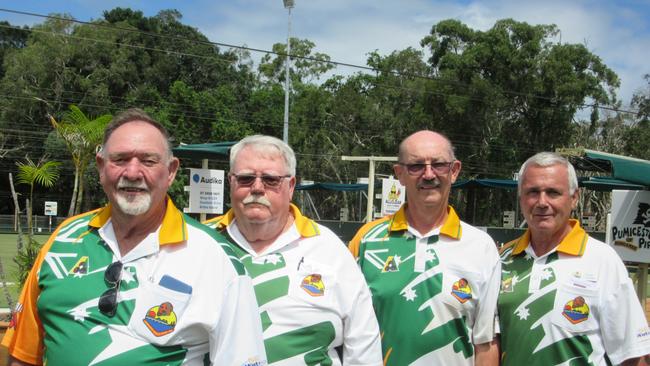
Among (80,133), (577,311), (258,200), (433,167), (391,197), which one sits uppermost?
(80,133)

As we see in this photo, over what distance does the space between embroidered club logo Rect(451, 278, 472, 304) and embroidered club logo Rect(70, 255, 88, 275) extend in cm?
166

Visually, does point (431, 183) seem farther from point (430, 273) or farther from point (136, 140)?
point (136, 140)

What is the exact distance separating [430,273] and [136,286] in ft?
4.68

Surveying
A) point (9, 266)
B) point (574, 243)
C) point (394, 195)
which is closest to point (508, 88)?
point (394, 195)

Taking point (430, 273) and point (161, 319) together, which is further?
point (430, 273)

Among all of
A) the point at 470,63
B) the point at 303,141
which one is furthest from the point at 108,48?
the point at 470,63

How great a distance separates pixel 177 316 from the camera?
235 cm

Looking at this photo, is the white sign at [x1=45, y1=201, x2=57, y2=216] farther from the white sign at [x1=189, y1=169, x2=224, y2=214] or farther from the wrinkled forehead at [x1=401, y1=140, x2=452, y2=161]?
the wrinkled forehead at [x1=401, y1=140, x2=452, y2=161]

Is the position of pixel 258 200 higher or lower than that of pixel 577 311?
higher

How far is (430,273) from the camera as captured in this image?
3.16 metres

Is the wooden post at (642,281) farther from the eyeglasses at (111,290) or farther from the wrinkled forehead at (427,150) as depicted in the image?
the eyeglasses at (111,290)

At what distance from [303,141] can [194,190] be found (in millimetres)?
36278

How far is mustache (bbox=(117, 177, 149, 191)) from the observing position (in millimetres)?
2520

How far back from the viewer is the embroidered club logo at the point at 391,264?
10.6ft
